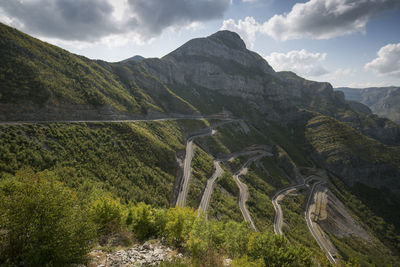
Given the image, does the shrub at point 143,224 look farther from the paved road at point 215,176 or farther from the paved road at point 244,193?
the paved road at point 244,193

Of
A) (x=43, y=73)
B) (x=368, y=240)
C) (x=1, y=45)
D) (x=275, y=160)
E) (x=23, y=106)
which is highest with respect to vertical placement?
(x=1, y=45)

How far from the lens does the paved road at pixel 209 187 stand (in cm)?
5825

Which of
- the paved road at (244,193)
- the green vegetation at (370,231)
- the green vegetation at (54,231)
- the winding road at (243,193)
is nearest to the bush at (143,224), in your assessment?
the green vegetation at (54,231)

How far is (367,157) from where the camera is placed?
122562 millimetres

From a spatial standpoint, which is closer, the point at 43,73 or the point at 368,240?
the point at 43,73

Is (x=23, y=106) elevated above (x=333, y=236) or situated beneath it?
elevated above

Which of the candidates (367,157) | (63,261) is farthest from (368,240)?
(63,261)

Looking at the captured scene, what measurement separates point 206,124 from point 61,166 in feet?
306

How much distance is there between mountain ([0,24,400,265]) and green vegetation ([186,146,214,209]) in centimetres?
53

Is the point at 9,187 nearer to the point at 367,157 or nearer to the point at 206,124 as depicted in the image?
the point at 206,124

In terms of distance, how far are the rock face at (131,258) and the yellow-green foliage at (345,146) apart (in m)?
149

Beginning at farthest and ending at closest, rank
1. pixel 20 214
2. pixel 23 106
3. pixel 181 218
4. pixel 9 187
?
pixel 23 106, pixel 181 218, pixel 9 187, pixel 20 214

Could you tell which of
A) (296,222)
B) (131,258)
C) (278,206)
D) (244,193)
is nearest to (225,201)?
(244,193)

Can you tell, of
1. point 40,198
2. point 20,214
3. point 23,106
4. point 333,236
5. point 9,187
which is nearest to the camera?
point 20,214
